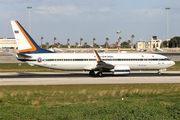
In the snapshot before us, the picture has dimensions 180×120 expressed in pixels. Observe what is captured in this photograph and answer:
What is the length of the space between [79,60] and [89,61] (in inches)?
68.5

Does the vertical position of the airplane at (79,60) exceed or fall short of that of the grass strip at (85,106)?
it exceeds it

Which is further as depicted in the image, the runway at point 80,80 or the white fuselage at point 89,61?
the white fuselage at point 89,61

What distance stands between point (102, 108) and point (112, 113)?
3.50 ft

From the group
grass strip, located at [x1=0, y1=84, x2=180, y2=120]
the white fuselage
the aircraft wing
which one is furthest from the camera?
the white fuselage

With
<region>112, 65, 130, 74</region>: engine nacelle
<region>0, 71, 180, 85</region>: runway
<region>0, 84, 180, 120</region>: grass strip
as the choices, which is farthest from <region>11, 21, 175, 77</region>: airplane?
<region>0, 84, 180, 120</region>: grass strip

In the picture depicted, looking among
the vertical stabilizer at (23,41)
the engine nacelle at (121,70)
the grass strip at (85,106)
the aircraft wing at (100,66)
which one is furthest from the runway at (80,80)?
the grass strip at (85,106)

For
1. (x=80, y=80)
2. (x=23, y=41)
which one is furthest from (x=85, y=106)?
(x=23, y=41)

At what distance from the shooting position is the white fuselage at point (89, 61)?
37503 mm

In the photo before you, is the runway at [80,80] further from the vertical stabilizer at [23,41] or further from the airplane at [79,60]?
the vertical stabilizer at [23,41]

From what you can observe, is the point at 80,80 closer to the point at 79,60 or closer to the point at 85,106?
the point at 79,60

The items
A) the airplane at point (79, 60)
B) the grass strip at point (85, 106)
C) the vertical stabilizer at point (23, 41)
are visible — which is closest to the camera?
the grass strip at point (85, 106)

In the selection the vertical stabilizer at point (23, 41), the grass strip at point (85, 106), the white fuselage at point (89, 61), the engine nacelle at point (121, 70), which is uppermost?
the vertical stabilizer at point (23, 41)

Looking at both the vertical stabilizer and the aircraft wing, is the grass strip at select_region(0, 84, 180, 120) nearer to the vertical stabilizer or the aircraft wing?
the aircraft wing

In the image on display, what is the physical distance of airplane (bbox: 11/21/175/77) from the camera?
37188mm
